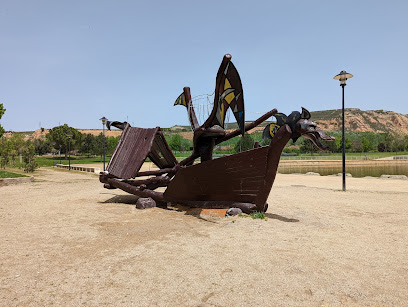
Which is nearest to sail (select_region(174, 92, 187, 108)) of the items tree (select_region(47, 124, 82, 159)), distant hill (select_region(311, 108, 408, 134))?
tree (select_region(47, 124, 82, 159))

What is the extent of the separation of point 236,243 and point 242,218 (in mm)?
1760

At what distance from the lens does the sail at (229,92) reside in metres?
6.03

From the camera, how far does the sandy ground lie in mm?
3332

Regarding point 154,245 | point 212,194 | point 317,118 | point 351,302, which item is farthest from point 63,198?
point 317,118

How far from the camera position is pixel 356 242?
5.35 meters

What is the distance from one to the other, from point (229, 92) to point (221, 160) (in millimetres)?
1776

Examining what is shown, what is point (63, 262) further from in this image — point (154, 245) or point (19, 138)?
point (19, 138)

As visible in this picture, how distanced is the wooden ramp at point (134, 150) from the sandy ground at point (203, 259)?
1.67 metres

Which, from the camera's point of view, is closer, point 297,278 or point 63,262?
point 297,278

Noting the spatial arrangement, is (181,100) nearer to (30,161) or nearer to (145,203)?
(145,203)

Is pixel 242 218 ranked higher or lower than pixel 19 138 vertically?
lower

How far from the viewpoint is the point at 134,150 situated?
9695 mm

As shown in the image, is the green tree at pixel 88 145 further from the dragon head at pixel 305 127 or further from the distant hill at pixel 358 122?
the dragon head at pixel 305 127

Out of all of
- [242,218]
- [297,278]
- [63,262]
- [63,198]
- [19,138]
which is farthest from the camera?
[19,138]
